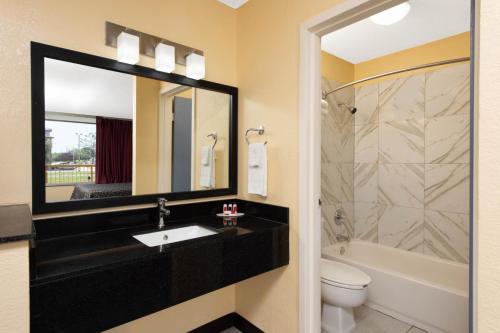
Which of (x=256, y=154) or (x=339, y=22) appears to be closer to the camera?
(x=339, y=22)

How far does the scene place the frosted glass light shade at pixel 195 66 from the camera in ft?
6.10

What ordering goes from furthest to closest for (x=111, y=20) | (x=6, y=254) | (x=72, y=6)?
(x=111, y=20) → (x=72, y=6) → (x=6, y=254)

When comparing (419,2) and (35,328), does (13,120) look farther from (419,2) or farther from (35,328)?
(419,2)

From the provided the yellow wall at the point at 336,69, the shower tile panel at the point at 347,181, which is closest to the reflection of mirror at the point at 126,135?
the yellow wall at the point at 336,69

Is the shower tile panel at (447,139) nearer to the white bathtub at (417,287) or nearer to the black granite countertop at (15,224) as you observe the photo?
the white bathtub at (417,287)

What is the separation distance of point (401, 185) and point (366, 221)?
21.7 inches

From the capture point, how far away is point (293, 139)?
173cm

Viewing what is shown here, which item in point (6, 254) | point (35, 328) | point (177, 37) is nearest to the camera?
point (6, 254)

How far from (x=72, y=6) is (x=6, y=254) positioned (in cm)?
131

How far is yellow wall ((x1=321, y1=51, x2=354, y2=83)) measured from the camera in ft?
9.27

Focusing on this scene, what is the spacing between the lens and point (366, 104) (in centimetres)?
307

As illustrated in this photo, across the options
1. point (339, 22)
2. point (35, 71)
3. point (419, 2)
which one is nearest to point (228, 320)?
point (35, 71)

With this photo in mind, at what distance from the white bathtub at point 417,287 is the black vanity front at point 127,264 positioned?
3.84 ft

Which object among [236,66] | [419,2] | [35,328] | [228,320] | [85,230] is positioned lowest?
[228,320]
